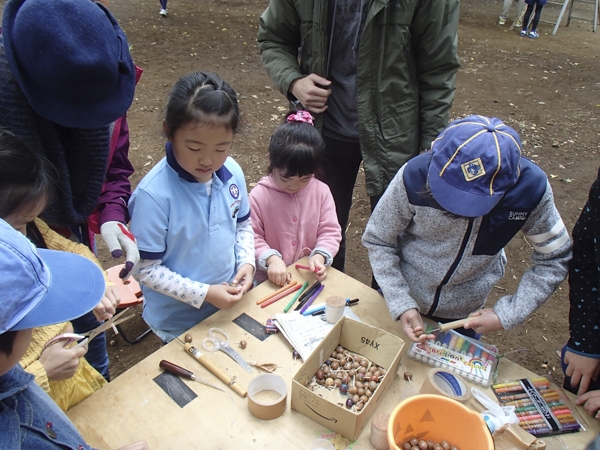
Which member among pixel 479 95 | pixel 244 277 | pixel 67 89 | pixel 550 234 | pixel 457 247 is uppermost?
pixel 67 89

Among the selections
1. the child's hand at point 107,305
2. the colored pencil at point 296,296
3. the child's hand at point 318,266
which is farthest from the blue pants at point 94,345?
the child's hand at point 318,266

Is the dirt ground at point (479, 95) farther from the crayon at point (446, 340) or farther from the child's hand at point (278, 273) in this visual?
the crayon at point (446, 340)

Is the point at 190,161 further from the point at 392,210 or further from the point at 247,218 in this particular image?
the point at 392,210

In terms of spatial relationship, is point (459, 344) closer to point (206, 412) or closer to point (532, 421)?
point (532, 421)

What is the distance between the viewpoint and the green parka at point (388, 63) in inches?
81.4

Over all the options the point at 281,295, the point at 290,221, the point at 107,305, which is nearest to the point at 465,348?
the point at 281,295

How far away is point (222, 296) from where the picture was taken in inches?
66.5

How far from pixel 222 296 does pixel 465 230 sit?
93cm

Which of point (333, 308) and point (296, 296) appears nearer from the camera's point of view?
point (333, 308)

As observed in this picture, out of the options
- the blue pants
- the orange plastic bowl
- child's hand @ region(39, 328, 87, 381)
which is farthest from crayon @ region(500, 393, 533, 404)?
the blue pants

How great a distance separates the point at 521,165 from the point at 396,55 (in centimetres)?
93

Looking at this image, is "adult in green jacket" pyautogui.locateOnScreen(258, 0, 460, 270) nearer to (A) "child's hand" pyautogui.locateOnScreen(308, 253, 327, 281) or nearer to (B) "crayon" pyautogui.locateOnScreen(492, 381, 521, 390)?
(A) "child's hand" pyautogui.locateOnScreen(308, 253, 327, 281)

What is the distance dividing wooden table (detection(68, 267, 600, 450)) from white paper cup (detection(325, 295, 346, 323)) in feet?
0.63

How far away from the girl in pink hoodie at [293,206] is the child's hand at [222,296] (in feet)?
1.01
